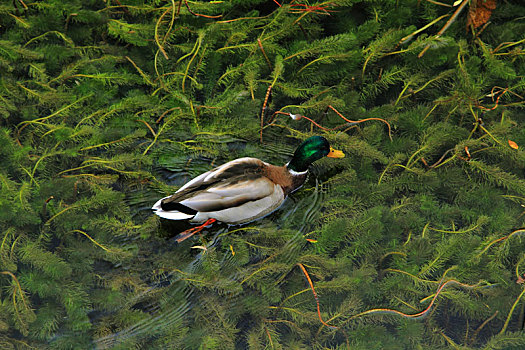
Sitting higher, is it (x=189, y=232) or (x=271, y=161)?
(x=271, y=161)

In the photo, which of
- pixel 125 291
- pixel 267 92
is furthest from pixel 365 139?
pixel 125 291

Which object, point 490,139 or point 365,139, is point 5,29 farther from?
point 490,139

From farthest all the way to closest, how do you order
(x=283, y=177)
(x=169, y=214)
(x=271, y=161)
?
(x=271, y=161) < (x=283, y=177) < (x=169, y=214)

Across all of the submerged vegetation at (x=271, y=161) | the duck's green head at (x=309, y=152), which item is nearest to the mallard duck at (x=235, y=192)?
the duck's green head at (x=309, y=152)

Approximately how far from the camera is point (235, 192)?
3.54 metres

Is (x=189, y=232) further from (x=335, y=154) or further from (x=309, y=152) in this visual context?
(x=335, y=154)

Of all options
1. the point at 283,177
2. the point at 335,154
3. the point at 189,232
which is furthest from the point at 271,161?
the point at 189,232

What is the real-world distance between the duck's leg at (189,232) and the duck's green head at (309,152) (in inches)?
27.5

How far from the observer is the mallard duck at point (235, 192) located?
11.5 feet

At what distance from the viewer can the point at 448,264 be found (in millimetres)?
3570

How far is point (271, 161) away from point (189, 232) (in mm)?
826

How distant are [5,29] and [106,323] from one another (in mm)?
2630

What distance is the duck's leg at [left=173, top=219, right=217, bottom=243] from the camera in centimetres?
353

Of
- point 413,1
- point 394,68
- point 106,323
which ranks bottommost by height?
point 106,323
